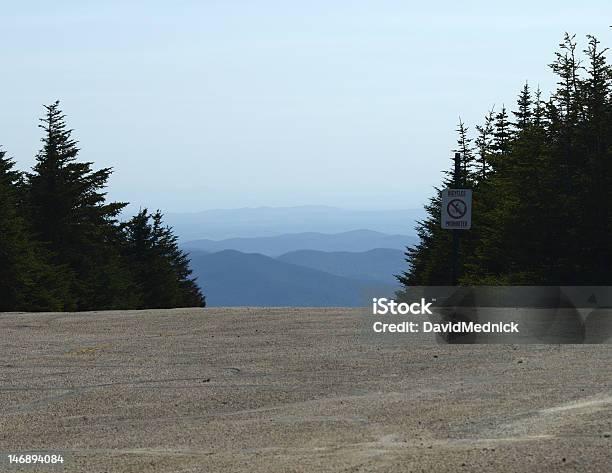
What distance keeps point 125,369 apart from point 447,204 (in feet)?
25.4

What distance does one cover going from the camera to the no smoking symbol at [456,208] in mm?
20141

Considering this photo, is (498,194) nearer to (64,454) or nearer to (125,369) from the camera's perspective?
(125,369)

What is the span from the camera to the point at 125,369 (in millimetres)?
15977

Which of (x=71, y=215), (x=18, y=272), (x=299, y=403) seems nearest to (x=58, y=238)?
(x=71, y=215)

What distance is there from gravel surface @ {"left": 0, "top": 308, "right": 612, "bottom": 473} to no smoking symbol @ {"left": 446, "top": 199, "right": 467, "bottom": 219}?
125 inches

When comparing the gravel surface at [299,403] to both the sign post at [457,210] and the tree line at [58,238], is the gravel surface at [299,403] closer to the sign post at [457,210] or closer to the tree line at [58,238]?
the sign post at [457,210]

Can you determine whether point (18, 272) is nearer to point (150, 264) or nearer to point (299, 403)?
point (150, 264)

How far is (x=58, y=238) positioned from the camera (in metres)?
56.7

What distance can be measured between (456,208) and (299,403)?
342 inches

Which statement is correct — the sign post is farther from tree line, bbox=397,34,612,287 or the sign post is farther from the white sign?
tree line, bbox=397,34,612,287

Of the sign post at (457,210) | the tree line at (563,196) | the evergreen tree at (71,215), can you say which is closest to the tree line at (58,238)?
the evergreen tree at (71,215)

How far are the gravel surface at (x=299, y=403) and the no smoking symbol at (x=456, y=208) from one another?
316cm

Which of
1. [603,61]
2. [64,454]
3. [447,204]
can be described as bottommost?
[64,454]

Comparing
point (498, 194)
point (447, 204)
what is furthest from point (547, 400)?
point (498, 194)
